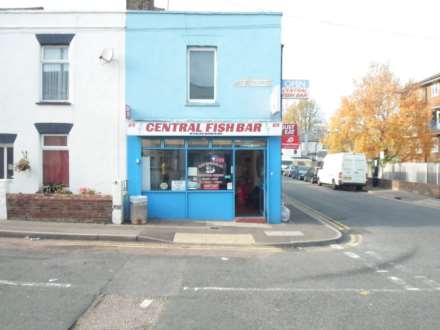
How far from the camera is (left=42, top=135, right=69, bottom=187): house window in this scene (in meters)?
14.6

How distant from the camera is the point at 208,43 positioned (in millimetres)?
Answer: 14508

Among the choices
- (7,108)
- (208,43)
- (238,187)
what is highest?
(208,43)

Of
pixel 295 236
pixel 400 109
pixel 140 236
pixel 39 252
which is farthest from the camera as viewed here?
pixel 400 109

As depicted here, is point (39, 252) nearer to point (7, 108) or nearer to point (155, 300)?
point (155, 300)

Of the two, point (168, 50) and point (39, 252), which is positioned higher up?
point (168, 50)

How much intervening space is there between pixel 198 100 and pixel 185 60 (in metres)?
1.33

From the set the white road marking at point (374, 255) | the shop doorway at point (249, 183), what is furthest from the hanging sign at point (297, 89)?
the white road marking at point (374, 255)

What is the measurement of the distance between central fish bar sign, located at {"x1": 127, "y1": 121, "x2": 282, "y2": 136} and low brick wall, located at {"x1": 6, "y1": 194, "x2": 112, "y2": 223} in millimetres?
2412

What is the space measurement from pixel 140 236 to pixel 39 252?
98.1 inches

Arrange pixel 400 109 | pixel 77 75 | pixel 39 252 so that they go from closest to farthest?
pixel 39 252 → pixel 77 75 → pixel 400 109

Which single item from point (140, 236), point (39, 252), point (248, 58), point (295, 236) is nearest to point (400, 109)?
point (248, 58)

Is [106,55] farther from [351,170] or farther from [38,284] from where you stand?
[351,170]

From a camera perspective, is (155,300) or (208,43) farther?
(208,43)

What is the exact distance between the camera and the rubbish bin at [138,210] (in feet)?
43.7
